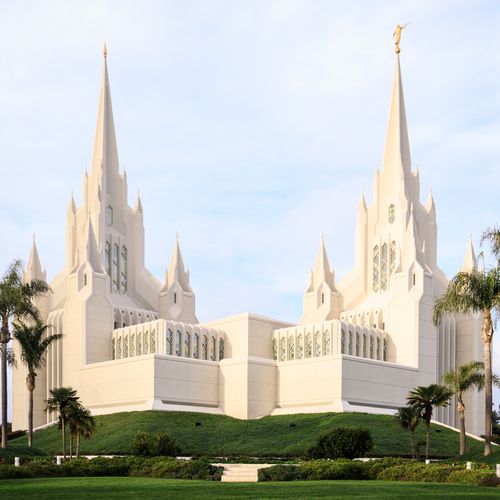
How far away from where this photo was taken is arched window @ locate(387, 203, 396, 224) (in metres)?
77.6

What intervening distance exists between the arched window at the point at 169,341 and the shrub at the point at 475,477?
3885 centimetres

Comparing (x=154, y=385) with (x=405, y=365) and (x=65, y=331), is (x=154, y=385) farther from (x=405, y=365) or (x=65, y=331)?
(x=405, y=365)

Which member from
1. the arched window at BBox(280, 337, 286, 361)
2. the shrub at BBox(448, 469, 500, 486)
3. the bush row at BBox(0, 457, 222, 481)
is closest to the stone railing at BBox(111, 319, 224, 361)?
the arched window at BBox(280, 337, 286, 361)

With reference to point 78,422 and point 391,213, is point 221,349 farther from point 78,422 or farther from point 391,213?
point 78,422

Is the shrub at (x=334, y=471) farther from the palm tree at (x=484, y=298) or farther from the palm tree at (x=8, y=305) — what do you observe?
the palm tree at (x=8, y=305)

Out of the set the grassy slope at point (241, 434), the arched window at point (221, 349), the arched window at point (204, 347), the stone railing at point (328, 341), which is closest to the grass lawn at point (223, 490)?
the grassy slope at point (241, 434)

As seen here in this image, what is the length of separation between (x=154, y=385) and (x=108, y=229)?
2084 cm

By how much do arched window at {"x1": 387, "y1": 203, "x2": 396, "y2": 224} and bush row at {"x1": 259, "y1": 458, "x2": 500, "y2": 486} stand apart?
45.5 m

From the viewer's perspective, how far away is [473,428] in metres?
72.7

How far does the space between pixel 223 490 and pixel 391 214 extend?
178 ft

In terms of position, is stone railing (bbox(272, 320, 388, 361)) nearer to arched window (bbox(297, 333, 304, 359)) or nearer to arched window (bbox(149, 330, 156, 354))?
arched window (bbox(297, 333, 304, 359))

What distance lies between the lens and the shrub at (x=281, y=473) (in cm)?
3193

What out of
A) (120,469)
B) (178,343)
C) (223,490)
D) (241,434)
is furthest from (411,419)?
(178,343)

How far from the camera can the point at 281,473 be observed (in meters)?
32.0
